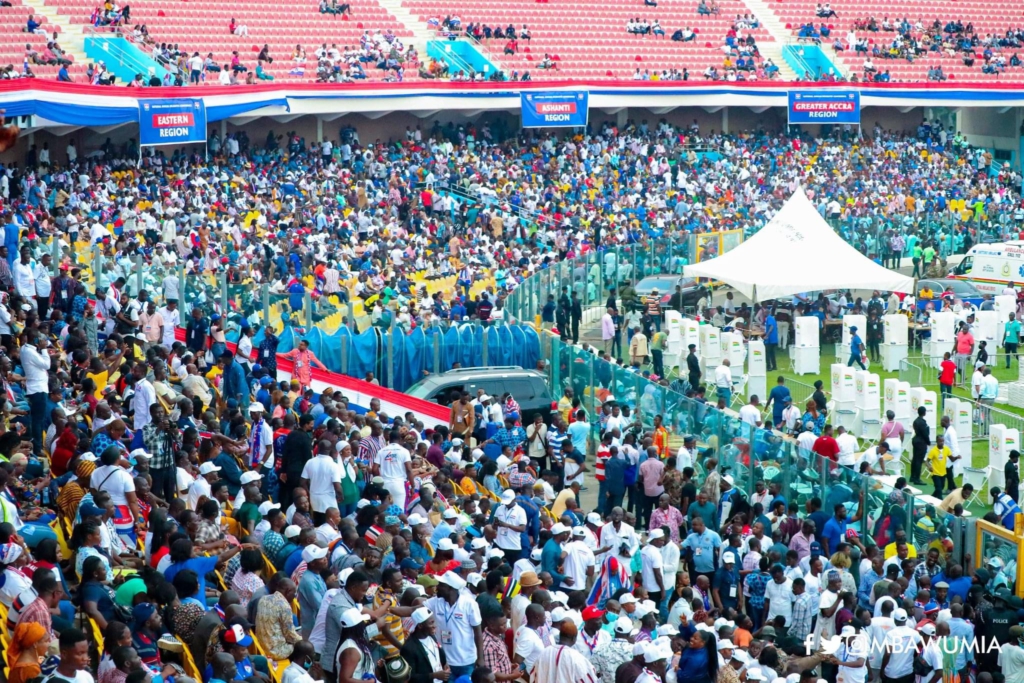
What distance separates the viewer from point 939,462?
1916 centimetres

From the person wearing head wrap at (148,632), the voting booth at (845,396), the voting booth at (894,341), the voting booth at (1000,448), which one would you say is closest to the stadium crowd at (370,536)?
the person wearing head wrap at (148,632)

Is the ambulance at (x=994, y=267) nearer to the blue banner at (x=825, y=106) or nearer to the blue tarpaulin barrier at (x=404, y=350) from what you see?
the blue banner at (x=825, y=106)

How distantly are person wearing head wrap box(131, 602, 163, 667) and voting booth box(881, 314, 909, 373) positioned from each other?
19.3 m

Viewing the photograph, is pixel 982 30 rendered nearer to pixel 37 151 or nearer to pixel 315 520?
pixel 37 151

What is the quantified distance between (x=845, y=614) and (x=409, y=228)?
76.9 feet

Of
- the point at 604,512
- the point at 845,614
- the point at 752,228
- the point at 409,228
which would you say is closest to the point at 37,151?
the point at 409,228

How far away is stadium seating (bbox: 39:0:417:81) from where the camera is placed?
125ft

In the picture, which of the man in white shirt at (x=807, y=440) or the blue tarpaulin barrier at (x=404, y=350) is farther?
Answer: the blue tarpaulin barrier at (x=404, y=350)

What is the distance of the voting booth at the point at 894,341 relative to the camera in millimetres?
26516

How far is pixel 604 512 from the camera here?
18.0m

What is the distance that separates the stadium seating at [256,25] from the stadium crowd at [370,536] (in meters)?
11.2

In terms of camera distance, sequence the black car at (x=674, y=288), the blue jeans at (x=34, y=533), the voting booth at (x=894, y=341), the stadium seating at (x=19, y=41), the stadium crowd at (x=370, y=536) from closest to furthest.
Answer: the stadium crowd at (x=370, y=536), the blue jeans at (x=34, y=533), the voting booth at (x=894, y=341), the black car at (x=674, y=288), the stadium seating at (x=19, y=41)

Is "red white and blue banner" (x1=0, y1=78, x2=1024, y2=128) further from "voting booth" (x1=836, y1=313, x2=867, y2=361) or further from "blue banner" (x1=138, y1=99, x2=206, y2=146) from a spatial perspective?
"voting booth" (x1=836, y1=313, x2=867, y2=361)

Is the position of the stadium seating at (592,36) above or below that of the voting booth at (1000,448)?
above
